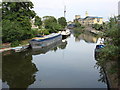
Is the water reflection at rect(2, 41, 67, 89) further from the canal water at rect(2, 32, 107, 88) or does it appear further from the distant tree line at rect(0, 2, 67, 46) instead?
the distant tree line at rect(0, 2, 67, 46)

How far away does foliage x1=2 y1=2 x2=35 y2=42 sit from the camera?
2557cm

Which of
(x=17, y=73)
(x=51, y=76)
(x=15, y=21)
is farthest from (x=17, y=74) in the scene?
(x=15, y=21)

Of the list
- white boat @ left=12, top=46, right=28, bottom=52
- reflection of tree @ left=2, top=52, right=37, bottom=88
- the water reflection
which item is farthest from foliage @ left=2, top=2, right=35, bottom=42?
reflection of tree @ left=2, top=52, right=37, bottom=88

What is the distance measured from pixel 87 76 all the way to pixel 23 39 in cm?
2104

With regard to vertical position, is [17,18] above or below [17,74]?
above

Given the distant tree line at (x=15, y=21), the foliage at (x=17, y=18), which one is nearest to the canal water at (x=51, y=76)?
the distant tree line at (x=15, y=21)

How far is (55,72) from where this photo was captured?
1495cm

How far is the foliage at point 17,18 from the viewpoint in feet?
83.9

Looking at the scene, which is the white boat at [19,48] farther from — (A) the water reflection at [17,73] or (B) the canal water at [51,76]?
(B) the canal water at [51,76]

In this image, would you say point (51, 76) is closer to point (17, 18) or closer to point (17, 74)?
point (17, 74)

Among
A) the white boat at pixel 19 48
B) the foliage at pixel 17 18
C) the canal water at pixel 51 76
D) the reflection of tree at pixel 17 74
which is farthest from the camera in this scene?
the foliage at pixel 17 18

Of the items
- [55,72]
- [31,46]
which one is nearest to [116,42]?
[55,72]

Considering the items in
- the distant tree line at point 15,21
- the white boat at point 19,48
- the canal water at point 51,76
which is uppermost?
the distant tree line at point 15,21

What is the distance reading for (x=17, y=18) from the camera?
28703 mm
